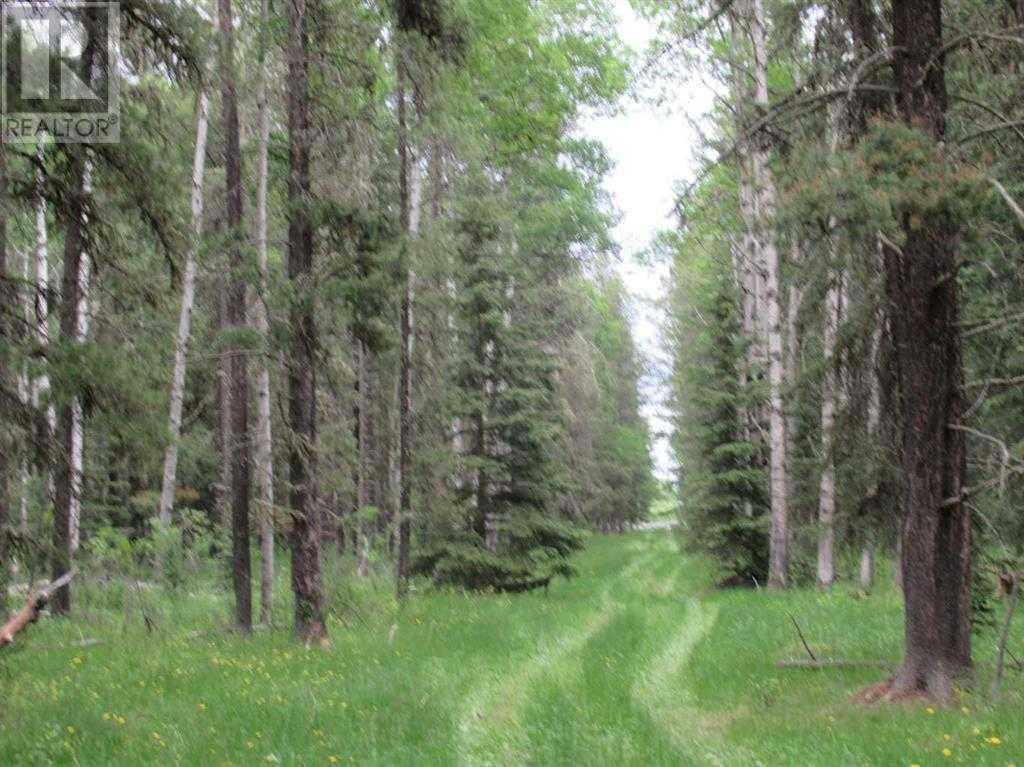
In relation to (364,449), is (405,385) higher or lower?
higher

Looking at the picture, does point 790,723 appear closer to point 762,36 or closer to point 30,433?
point 30,433

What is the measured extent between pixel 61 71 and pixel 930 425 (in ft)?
23.6

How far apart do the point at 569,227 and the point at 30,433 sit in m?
22.8

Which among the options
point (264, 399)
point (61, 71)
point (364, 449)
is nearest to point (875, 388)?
point (61, 71)

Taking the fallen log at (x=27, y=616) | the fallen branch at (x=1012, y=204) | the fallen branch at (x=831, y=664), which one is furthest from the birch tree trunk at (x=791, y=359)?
the fallen log at (x=27, y=616)

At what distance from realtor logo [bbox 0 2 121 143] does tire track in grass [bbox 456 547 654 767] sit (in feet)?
17.6

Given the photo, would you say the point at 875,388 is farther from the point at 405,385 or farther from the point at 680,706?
the point at 405,385

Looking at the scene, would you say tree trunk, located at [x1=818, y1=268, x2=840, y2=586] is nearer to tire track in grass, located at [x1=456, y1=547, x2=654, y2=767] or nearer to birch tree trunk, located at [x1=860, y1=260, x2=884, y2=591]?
birch tree trunk, located at [x1=860, y1=260, x2=884, y2=591]

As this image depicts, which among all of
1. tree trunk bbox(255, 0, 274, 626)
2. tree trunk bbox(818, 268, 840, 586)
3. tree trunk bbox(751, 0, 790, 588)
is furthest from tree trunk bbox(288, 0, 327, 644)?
tree trunk bbox(751, 0, 790, 588)

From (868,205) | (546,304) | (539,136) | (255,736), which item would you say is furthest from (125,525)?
(868,205)

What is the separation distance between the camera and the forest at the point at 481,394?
7.67 m

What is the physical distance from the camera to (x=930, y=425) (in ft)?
28.8

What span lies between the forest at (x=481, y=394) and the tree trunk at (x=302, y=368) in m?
0.05

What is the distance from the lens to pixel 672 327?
147 feet
